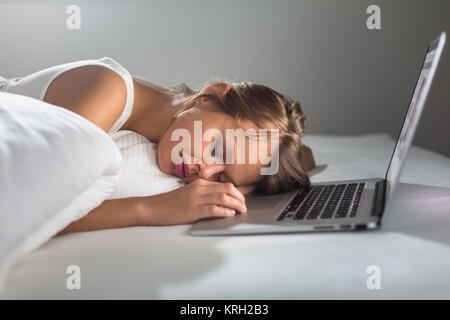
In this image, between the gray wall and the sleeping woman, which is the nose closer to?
the sleeping woman

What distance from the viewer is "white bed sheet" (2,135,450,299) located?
579mm

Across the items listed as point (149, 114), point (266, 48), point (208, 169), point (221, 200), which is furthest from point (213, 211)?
point (266, 48)

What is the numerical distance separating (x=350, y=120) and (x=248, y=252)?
1.80 metres

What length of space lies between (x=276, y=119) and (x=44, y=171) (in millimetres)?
543

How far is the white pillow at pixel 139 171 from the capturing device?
85 centimetres

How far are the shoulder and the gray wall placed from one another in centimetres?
130

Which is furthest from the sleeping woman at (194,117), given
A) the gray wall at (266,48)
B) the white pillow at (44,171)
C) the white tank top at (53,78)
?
the gray wall at (266,48)

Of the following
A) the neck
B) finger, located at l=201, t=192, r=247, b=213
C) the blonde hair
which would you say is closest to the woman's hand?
finger, located at l=201, t=192, r=247, b=213

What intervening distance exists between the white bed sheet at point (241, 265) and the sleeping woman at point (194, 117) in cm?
14

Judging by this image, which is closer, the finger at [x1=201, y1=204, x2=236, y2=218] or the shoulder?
the finger at [x1=201, y1=204, x2=236, y2=218]

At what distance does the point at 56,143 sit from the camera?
602 mm

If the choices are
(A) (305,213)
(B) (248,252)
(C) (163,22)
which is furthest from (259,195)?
(C) (163,22)

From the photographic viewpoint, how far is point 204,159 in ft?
3.01

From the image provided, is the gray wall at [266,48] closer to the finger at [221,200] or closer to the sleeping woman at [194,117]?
the sleeping woman at [194,117]
